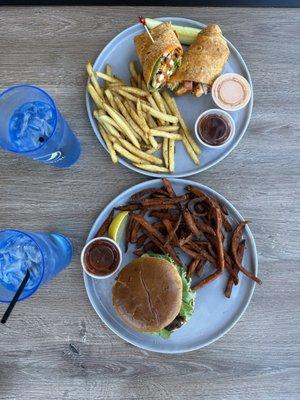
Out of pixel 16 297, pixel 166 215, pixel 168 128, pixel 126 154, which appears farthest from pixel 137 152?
pixel 16 297

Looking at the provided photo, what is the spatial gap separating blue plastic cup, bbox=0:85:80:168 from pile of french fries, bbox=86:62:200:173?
0.66 ft

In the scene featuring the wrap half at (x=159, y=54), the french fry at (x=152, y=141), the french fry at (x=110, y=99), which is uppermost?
the wrap half at (x=159, y=54)

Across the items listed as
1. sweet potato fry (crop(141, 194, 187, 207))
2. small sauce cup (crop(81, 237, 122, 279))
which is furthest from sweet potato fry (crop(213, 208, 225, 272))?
small sauce cup (crop(81, 237, 122, 279))

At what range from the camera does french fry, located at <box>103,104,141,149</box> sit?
1.93m

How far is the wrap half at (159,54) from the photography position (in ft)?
6.27

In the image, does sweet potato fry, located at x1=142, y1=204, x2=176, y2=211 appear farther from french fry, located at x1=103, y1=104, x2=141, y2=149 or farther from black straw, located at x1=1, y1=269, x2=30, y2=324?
black straw, located at x1=1, y1=269, x2=30, y2=324

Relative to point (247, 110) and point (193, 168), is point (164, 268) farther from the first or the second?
point (247, 110)

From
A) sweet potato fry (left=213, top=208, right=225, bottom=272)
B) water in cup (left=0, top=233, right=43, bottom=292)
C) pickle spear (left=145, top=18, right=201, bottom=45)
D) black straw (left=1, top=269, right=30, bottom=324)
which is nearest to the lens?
black straw (left=1, top=269, right=30, bottom=324)

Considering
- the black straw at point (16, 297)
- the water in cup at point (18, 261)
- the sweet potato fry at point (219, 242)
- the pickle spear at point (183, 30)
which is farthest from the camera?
the pickle spear at point (183, 30)

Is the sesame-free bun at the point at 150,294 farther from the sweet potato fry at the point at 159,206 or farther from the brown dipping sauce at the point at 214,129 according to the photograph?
the brown dipping sauce at the point at 214,129

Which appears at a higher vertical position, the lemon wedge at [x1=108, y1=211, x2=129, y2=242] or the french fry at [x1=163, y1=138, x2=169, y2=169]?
the french fry at [x1=163, y1=138, x2=169, y2=169]

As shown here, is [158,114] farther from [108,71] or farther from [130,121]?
[108,71]

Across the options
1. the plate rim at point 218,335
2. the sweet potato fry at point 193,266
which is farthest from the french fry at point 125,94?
the sweet potato fry at point 193,266

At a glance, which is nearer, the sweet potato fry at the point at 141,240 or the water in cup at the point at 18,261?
the water in cup at the point at 18,261
